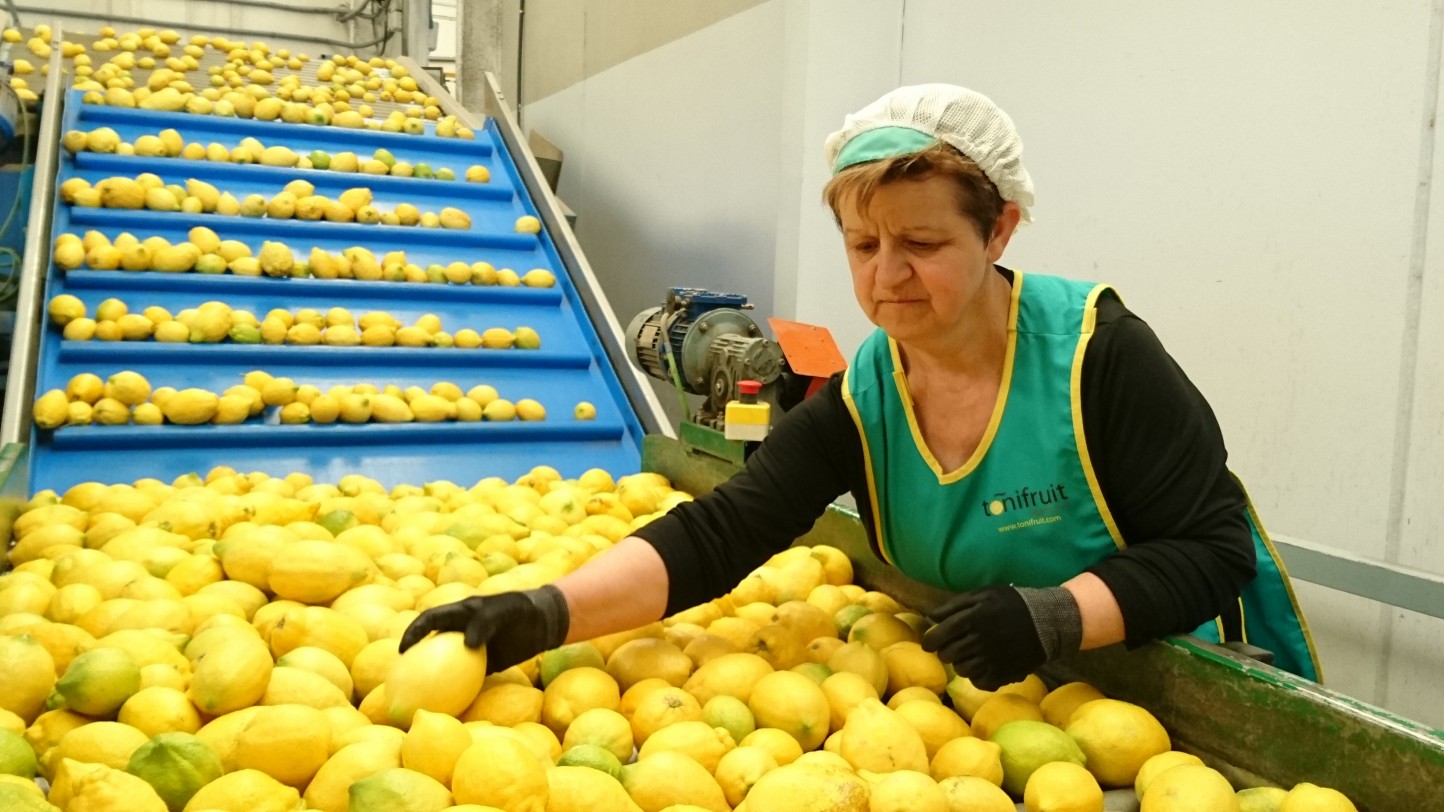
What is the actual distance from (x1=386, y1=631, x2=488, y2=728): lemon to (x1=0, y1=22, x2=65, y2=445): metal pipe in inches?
94.9

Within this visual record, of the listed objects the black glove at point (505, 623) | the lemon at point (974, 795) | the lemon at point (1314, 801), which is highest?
the black glove at point (505, 623)

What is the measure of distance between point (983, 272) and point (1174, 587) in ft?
1.82

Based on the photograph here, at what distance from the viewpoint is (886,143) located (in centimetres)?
149

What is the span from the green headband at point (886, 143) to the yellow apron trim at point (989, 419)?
1.20 feet

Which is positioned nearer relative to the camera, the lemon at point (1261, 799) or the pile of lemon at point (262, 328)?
the lemon at point (1261, 799)

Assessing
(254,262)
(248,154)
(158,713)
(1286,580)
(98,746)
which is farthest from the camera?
(248,154)

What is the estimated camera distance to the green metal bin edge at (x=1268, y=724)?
4.01 ft

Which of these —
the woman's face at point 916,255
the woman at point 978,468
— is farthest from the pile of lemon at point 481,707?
the woman's face at point 916,255

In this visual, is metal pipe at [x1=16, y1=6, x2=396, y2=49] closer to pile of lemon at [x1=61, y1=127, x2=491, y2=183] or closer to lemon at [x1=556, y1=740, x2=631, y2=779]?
pile of lemon at [x1=61, y1=127, x2=491, y2=183]

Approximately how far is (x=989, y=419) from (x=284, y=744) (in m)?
1.17

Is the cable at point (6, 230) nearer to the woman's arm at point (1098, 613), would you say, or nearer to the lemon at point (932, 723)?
the lemon at point (932, 723)

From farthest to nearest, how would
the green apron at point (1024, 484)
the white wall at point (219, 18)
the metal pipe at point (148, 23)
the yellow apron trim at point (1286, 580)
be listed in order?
the white wall at point (219, 18) → the metal pipe at point (148, 23) → the yellow apron trim at point (1286, 580) → the green apron at point (1024, 484)

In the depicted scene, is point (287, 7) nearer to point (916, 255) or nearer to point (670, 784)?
point (916, 255)

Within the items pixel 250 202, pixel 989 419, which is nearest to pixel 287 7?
pixel 250 202
